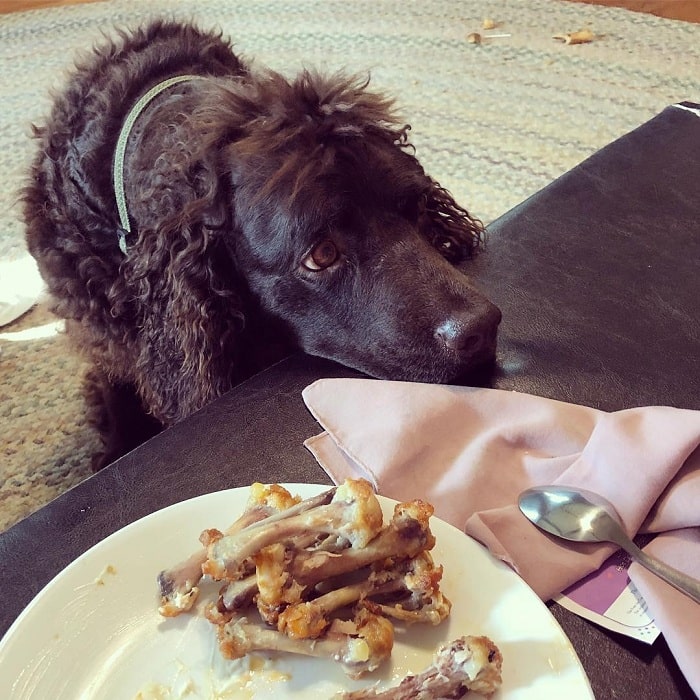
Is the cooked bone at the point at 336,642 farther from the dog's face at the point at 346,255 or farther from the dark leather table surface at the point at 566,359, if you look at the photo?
the dog's face at the point at 346,255

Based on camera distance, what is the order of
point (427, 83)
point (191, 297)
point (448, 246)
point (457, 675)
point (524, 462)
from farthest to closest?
1. point (427, 83)
2. point (448, 246)
3. point (191, 297)
4. point (524, 462)
5. point (457, 675)

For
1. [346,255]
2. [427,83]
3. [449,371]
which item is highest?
[346,255]

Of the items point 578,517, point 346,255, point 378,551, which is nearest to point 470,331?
point 346,255

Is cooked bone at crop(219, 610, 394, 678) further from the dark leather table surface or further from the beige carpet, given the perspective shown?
the beige carpet

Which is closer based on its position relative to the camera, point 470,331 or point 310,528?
point 310,528

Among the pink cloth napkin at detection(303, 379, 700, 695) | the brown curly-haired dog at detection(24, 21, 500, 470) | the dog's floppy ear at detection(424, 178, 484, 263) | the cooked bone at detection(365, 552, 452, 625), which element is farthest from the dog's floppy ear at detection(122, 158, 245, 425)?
the cooked bone at detection(365, 552, 452, 625)

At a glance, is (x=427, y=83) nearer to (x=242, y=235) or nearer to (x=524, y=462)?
(x=242, y=235)
